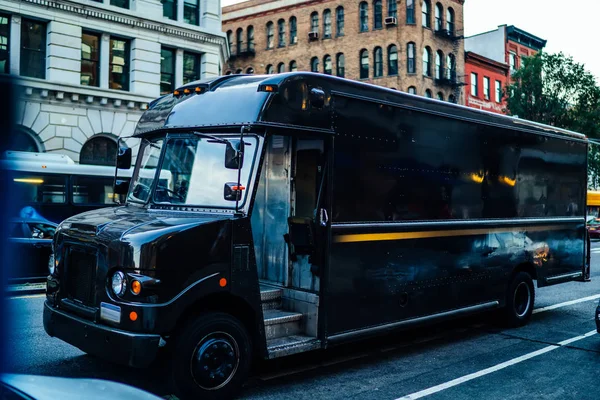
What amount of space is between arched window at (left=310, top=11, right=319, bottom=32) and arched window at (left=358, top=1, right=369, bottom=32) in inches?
155

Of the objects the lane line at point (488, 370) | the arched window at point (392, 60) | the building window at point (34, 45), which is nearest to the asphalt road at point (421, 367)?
the lane line at point (488, 370)

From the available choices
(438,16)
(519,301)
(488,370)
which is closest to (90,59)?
(519,301)

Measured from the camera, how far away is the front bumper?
5172 millimetres

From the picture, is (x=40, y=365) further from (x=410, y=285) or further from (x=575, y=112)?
(x=575, y=112)

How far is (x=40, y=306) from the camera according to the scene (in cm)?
1081

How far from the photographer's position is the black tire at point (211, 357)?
17.9 ft

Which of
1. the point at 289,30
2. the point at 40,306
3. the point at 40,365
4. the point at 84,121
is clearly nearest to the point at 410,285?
the point at 40,365

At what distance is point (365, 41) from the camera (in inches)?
1746

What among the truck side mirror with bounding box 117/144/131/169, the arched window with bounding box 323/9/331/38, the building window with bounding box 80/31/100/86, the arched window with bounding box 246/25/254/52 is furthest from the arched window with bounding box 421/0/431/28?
the truck side mirror with bounding box 117/144/131/169

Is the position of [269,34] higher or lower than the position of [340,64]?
higher

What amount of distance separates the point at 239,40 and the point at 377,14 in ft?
44.5

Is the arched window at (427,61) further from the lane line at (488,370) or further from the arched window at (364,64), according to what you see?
the lane line at (488,370)

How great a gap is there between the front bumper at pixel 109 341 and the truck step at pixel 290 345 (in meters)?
1.36

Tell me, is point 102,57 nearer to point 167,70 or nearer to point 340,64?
point 167,70
